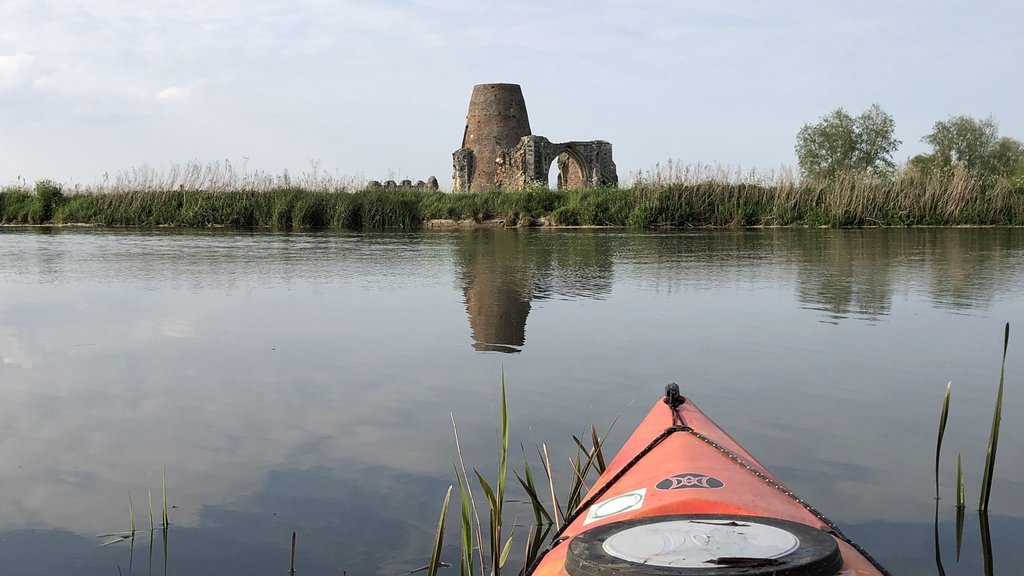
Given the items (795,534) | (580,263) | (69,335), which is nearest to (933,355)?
(795,534)

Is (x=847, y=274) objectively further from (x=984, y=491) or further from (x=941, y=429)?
(x=941, y=429)

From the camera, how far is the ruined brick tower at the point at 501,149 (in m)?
38.2

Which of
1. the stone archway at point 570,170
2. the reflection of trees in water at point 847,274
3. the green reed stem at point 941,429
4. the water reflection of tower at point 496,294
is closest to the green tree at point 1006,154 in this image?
the stone archway at point 570,170

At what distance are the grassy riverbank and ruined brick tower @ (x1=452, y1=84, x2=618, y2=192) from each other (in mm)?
9279

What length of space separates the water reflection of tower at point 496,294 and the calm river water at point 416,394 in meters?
0.05

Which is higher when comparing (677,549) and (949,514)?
(677,549)

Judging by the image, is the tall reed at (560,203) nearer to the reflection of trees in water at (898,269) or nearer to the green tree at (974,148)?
the reflection of trees in water at (898,269)

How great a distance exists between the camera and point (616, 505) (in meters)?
2.43

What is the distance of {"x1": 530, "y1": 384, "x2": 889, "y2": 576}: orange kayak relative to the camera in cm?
192

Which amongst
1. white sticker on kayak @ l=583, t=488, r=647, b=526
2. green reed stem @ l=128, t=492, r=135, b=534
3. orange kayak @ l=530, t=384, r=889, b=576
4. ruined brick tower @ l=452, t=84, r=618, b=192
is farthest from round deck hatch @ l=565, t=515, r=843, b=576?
ruined brick tower @ l=452, t=84, r=618, b=192

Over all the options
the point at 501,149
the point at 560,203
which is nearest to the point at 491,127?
the point at 501,149

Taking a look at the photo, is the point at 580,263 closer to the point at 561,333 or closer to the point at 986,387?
the point at 561,333

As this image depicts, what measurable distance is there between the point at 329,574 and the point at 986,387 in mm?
3719

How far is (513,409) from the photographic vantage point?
4590 mm
